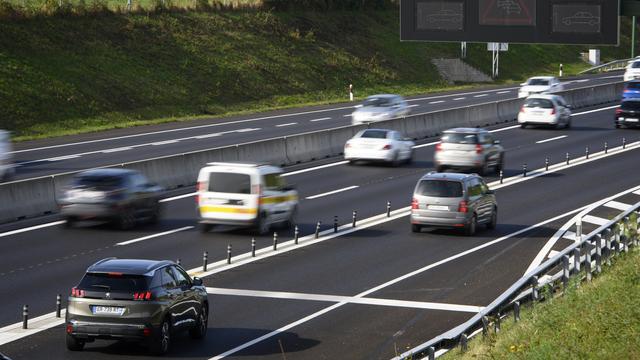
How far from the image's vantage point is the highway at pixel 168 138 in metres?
A: 46.9

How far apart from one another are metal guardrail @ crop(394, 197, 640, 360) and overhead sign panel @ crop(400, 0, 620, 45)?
150 inches

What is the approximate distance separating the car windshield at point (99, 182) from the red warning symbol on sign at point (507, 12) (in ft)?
36.2

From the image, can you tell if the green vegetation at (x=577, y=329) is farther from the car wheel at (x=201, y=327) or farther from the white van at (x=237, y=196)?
the white van at (x=237, y=196)

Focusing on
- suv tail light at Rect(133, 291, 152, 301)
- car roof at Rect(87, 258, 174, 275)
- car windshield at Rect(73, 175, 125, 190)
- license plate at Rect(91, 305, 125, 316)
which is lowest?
car windshield at Rect(73, 175, 125, 190)

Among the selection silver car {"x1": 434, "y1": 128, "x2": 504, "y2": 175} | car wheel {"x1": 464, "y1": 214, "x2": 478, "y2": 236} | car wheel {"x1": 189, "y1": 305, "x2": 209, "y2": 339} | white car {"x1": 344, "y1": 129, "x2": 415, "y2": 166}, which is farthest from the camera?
white car {"x1": 344, "y1": 129, "x2": 415, "y2": 166}

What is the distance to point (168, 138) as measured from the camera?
55125mm

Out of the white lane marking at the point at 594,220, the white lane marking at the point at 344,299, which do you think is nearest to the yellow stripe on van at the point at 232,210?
the white lane marking at the point at 344,299

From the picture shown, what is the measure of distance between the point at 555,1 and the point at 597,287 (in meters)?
8.76

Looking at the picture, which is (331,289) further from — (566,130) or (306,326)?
(566,130)

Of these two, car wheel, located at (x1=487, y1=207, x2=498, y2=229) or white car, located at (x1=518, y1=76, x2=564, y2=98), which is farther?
white car, located at (x1=518, y1=76, x2=564, y2=98)

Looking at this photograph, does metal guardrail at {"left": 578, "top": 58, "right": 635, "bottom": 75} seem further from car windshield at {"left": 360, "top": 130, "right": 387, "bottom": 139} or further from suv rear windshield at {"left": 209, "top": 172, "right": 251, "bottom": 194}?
suv rear windshield at {"left": 209, "top": 172, "right": 251, "bottom": 194}

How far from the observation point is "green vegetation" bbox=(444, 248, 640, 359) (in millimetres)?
14336

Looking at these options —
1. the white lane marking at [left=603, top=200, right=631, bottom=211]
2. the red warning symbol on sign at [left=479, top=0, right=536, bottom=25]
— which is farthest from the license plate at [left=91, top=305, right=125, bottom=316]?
the white lane marking at [left=603, top=200, right=631, bottom=211]

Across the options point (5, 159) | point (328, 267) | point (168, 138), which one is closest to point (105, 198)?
point (328, 267)
